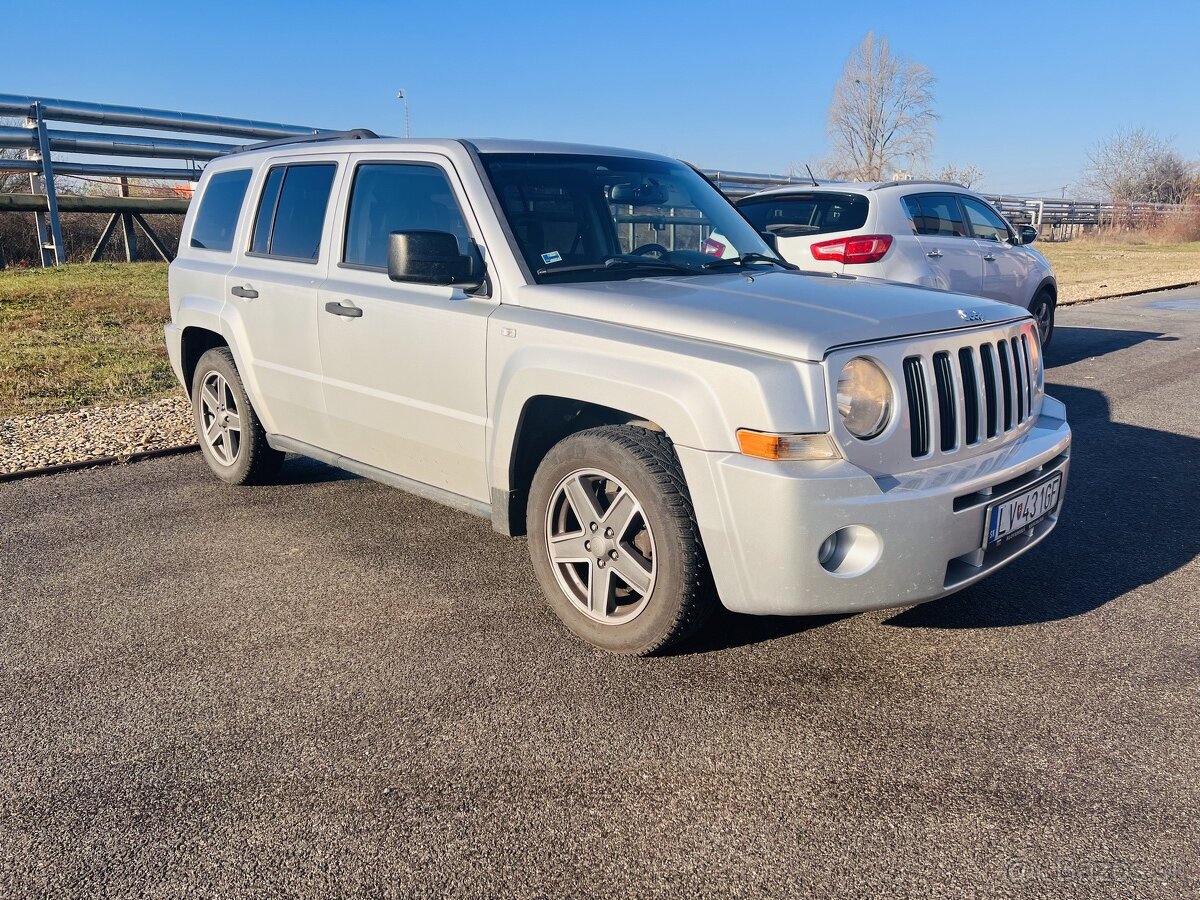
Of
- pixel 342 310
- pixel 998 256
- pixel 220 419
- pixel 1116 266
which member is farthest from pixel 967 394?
pixel 1116 266

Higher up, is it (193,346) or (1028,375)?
(1028,375)

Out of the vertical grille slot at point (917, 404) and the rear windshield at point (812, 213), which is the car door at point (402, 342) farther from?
the rear windshield at point (812, 213)

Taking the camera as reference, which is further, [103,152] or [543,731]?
[103,152]

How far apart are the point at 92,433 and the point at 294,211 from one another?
9.21 feet

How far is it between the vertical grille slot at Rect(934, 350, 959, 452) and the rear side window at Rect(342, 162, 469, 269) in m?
1.94

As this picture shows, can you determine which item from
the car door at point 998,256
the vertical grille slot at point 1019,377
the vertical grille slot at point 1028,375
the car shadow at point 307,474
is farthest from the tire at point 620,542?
the car door at point 998,256

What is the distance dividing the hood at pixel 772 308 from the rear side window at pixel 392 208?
67 centimetres

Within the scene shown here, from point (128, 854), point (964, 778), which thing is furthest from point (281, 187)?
point (964, 778)

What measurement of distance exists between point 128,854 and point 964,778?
7.40 feet

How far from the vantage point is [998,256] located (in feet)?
30.8

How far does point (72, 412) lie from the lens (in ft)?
23.9

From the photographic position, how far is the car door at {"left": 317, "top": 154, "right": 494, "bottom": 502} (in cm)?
397

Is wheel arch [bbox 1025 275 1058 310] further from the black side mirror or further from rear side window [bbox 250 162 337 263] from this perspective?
the black side mirror

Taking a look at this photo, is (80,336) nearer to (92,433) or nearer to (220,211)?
(92,433)
